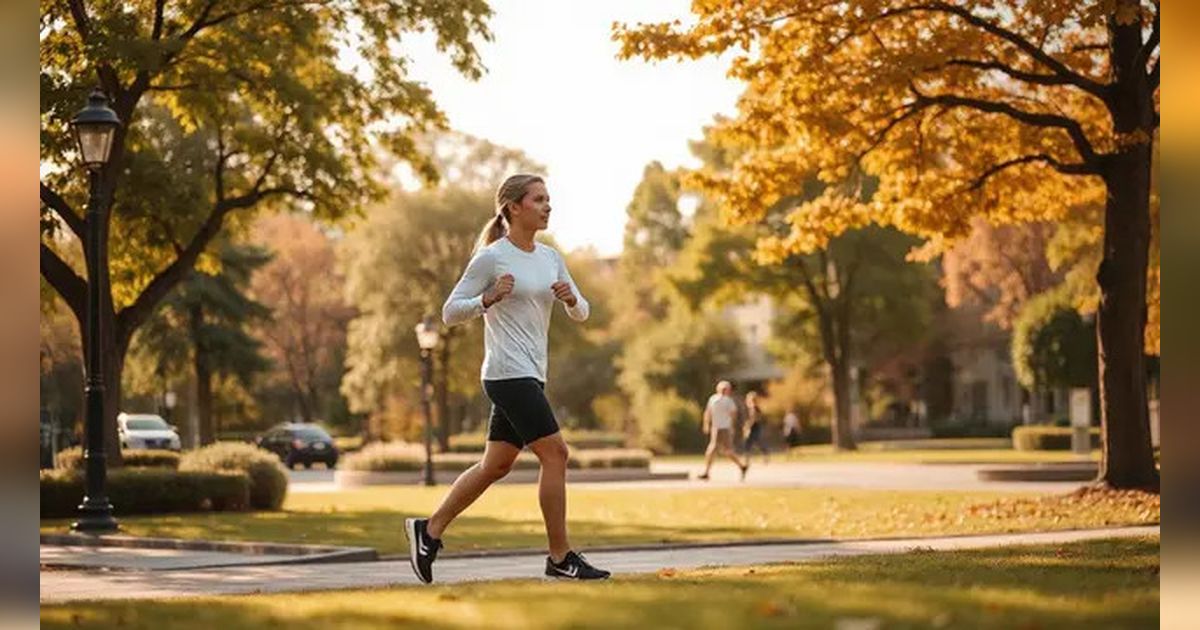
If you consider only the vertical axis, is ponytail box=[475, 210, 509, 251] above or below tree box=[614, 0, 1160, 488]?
below

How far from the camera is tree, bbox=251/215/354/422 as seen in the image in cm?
7919

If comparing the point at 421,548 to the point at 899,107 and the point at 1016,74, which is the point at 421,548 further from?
the point at 1016,74

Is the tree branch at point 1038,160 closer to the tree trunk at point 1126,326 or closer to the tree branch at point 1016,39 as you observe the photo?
the tree trunk at point 1126,326

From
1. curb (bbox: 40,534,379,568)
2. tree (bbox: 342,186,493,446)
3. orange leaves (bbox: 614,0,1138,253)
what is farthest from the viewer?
tree (bbox: 342,186,493,446)

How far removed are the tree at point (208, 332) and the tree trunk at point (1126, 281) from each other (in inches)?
1594

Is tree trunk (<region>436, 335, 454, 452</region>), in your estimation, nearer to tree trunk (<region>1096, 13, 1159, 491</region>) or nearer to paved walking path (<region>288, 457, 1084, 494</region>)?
paved walking path (<region>288, 457, 1084, 494</region>)

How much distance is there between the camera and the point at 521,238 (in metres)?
10.6

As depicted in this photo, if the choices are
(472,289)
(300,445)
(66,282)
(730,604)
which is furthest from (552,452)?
(300,445)

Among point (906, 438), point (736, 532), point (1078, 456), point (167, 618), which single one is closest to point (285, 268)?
point (906, 438)

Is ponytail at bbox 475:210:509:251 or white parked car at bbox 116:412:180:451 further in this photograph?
white parked car at bbox 116:412:180:451

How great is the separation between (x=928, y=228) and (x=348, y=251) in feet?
146

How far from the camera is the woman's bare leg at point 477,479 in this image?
10.5 meters

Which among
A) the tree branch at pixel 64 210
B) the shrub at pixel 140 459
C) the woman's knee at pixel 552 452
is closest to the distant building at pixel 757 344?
the shrub at pixel 140 459

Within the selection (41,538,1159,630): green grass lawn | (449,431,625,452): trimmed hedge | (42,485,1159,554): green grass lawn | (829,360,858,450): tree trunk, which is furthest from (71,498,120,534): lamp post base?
(449,431,625,452): trimmed hedge
